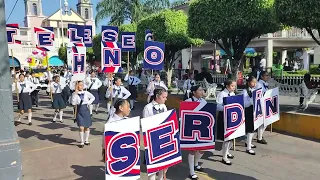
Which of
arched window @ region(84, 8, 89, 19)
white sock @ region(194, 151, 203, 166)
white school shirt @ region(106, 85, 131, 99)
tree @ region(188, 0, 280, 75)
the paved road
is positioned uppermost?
arched window @ region(84, 8, 89, 19)

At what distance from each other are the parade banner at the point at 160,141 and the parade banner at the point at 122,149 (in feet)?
0.56

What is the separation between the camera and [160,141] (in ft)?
15.4

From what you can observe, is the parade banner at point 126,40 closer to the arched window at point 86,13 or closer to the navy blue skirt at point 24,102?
the navy blue skirt at point 24,102

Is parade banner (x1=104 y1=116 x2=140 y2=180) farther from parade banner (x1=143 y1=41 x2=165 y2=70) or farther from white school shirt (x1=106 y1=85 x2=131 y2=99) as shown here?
white school shirt (x1=106 y1=85 x2=131 y2=99)

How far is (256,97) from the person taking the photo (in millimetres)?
7008

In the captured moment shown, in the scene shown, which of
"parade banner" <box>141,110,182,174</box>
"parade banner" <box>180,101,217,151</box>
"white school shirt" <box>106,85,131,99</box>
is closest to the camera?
"parade banner" <box>141,110,182,174</box>

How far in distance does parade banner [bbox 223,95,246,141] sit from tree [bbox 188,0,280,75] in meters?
5.09

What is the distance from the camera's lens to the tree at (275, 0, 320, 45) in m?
7.78

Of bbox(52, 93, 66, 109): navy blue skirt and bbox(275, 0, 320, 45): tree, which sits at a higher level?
bbox(275, 0, 320, 45): tree

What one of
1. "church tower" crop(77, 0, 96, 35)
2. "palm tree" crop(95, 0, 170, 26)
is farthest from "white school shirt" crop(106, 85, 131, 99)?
"church tower" crop(77, 0, 96, 35)

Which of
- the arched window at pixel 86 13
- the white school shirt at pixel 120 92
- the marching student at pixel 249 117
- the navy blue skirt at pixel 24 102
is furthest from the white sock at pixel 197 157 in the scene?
the arched window at pixel 86 13

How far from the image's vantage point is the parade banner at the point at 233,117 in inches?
237

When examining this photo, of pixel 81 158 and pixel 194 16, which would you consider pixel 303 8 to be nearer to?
pixel 194 16

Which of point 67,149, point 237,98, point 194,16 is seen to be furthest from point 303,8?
point 67,149
